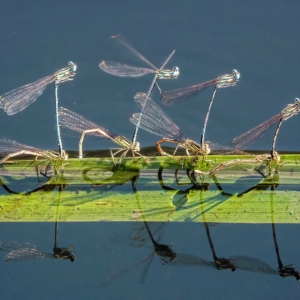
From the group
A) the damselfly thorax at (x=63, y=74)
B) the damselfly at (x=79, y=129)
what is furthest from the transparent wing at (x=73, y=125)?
the damselfly thorax at (x=63, y=74)

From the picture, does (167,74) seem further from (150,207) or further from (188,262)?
(188,262)

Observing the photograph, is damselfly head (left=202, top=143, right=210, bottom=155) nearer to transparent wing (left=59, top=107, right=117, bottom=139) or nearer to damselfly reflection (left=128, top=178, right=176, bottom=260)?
damselfly reflection (left=128, top=178, right=176, bottom=260)

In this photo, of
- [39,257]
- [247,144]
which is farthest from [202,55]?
[39,257]

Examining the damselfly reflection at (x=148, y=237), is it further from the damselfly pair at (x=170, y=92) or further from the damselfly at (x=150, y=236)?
the damselfly pair at (x=170, y=92)

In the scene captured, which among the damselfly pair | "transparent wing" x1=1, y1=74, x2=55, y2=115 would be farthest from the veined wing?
"transparent wing" x1=1, y1=74, x2=55, y2=115

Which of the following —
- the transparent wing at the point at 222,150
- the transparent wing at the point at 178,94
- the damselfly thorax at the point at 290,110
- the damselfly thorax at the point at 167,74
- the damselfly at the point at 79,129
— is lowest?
the transparent wing at the point at 222,150

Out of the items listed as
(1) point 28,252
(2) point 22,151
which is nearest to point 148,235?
(1) point 28,252
